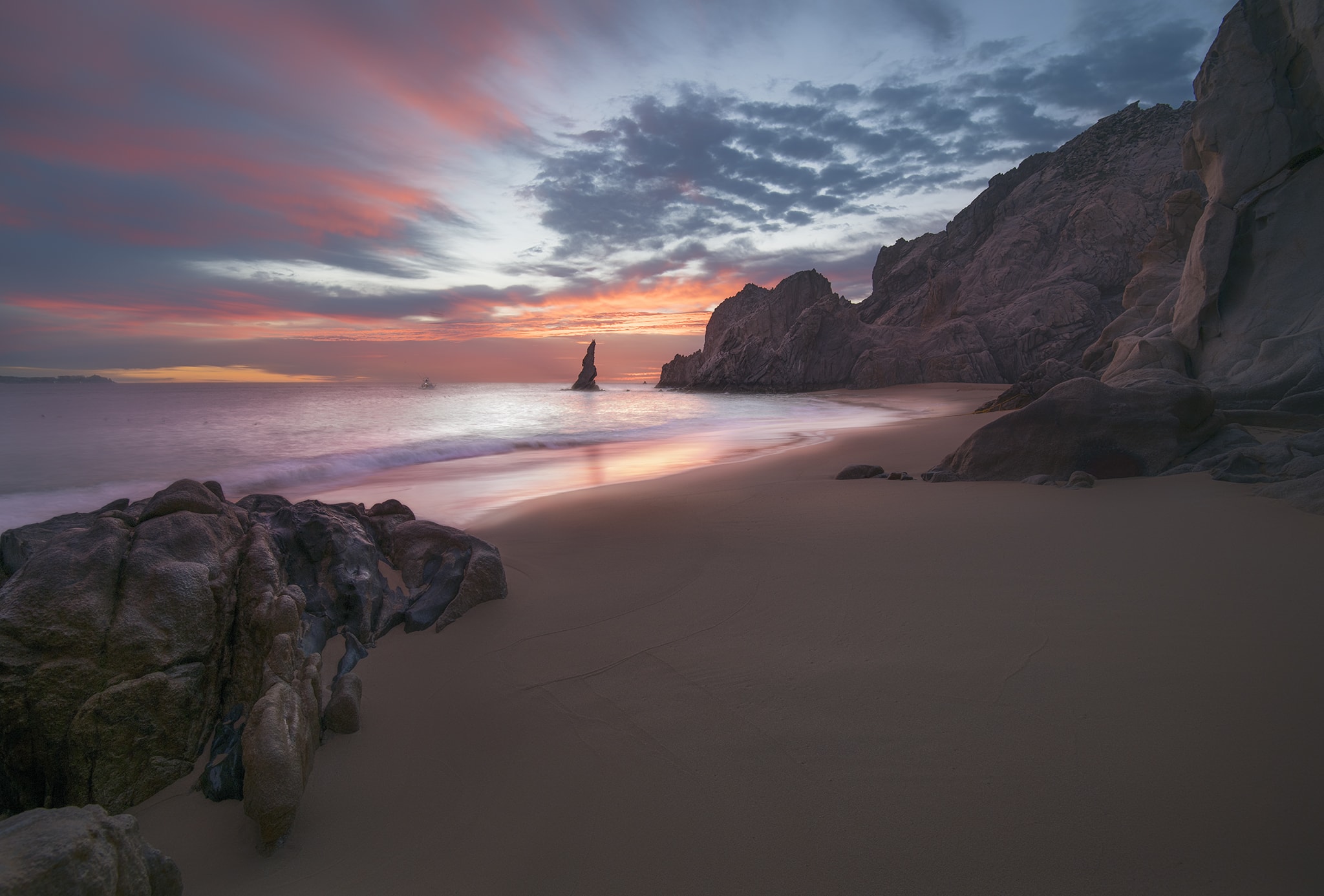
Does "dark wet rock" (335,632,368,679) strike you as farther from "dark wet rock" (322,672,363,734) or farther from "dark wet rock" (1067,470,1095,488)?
"dark wet rock" (1067,470,1095,488)

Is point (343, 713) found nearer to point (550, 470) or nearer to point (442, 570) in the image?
point (442, 570)

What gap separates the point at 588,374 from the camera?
80438 mm

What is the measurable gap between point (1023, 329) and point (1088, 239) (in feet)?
27.2

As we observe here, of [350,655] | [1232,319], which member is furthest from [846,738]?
[1232,319]

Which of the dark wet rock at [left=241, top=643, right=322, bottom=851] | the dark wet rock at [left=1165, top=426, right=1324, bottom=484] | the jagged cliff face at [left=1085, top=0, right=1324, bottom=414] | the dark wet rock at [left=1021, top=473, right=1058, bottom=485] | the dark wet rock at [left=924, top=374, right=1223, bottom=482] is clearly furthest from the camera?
the jagged cliff face at [left=1085, top=0, right=1324, bottom=414]

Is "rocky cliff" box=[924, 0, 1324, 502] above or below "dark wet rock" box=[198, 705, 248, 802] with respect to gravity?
above

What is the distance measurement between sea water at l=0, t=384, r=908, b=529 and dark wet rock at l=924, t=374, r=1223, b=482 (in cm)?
472

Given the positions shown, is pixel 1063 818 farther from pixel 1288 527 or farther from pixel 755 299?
pixel 755 299

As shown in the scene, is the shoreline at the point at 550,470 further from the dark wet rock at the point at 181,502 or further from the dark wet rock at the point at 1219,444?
the dark wet rock at the point at 1219,444

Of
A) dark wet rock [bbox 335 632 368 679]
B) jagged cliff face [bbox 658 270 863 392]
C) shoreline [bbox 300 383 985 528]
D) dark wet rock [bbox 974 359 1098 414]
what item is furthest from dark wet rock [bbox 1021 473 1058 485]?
jagged cliff face [bbox 658 270 863 392]

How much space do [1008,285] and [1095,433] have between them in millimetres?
45399

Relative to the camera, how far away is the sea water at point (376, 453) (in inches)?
334

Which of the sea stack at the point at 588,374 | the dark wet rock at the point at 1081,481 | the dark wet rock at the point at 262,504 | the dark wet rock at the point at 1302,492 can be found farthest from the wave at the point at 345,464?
the sea stack at the point at 588,374

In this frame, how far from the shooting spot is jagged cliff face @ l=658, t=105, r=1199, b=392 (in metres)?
37.1
